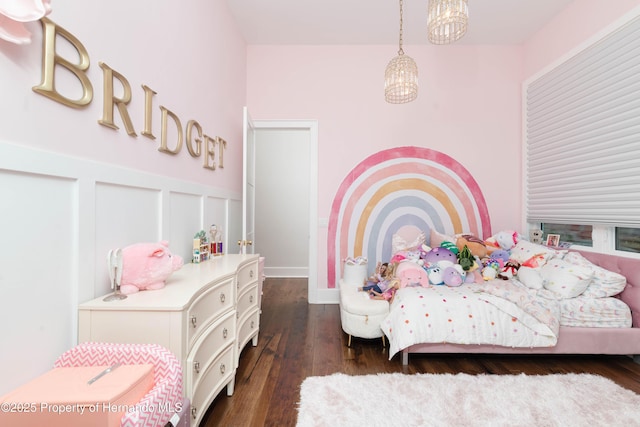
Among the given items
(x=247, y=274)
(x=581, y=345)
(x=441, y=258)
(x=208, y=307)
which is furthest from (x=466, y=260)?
(x=208, y=307)

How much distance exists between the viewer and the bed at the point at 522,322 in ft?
7.06

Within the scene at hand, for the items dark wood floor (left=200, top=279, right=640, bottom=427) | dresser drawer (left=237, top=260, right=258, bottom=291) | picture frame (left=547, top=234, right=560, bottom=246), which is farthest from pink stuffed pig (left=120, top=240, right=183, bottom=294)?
picture frame (left=547, top=234, right=560, bottom=246)

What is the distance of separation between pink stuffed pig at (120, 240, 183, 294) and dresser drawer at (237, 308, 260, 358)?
80 centimetres

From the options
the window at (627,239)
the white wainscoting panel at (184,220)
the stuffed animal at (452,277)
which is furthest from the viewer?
the stuffed animal at (452,277)

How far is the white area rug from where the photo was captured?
1584mm

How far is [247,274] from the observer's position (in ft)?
7.44

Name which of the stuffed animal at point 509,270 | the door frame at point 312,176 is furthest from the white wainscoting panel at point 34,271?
the stuffed animal at point 509,270

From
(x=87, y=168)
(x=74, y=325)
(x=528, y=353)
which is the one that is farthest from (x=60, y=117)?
(x=528, y=353)

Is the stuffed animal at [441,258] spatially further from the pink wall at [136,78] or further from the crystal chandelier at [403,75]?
the pink wall at [136,78]

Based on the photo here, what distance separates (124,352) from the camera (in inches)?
43.1

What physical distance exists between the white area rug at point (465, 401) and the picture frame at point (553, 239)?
4.83 ft

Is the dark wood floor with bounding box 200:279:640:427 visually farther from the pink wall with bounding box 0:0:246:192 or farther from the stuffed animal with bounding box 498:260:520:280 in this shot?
the pink wall with bounding box 0:0:246:192

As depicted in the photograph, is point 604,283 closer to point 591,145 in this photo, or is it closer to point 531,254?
point 531,254

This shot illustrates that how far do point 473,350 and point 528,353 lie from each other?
42 centimetres
